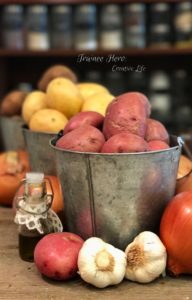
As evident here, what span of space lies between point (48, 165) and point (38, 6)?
3.74 feet

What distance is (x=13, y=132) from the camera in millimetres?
1027

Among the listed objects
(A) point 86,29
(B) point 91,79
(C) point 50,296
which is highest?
(A) point 86,29

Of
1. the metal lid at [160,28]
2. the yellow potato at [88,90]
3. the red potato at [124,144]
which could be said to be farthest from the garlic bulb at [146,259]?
the metal lid at [160,28]

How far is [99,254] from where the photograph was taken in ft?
1.82

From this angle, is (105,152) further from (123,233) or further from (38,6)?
(38,6)

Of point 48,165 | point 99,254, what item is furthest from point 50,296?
point 48,165

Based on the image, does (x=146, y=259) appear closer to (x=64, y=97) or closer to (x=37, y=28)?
(x=64, y=97)

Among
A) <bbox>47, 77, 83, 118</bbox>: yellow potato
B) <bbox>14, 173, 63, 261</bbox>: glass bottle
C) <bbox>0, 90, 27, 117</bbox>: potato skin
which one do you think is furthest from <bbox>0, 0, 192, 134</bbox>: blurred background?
<bbox>14, 173, 63, 261</bbox>: glass bottle

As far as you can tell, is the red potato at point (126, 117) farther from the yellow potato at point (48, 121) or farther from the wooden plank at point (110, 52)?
the wooden plank at point (110, 52)

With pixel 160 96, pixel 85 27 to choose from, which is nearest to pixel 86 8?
pixel 85 27

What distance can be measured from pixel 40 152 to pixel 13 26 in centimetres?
112

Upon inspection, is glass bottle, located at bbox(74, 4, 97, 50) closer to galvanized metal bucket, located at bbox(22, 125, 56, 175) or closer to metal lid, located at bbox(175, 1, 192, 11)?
metal lid, located at bbox(175, 1, 192, 11)

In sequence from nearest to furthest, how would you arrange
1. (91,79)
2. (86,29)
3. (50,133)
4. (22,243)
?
(22,243) < (50,133) < (86,29) < (91,79)

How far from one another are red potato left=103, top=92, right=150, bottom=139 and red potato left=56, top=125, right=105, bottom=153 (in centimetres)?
2
